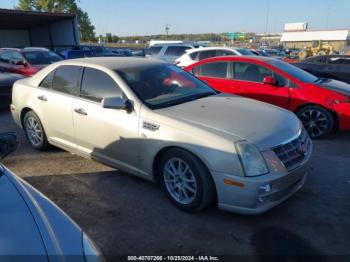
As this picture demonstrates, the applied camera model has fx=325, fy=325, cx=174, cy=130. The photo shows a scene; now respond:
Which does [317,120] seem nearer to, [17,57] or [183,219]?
[183,219]

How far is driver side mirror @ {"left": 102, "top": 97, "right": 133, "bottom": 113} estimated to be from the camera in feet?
12.1

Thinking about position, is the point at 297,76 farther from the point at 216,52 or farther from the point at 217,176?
the point at 216,52

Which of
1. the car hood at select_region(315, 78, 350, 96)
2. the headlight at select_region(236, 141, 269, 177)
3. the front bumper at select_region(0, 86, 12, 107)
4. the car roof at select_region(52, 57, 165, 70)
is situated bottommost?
the front bumper at select_region(0, 86, 12, 107)

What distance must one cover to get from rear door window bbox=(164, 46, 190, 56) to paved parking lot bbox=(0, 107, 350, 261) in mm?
11745

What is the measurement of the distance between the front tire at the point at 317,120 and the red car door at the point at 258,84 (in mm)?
407

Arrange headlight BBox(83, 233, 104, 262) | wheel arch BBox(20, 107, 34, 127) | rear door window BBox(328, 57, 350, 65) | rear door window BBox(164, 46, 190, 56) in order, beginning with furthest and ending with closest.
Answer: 1. rear door window BBox(164, 46, 190, 56)
2. rear door window BBox(328, 57, 350, 65)
3. wheel arch BBox(20, 107, 34, 127)
4. headlight BBox(83, 233, 104, 262)

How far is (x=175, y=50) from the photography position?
15.7 m

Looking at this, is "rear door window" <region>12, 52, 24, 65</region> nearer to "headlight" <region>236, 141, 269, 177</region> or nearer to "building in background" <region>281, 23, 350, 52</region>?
"headlight" <region>236, 141, 269, 177</region>

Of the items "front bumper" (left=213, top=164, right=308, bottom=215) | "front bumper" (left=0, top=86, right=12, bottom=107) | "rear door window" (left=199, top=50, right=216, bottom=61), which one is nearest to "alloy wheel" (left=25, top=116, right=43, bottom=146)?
"front bumper" (left=213, top=164, right=308, bottom=215)

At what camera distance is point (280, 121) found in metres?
3.63

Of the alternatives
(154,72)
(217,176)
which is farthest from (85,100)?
(217,176)

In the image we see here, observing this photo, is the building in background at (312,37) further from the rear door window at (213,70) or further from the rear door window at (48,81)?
the rear door window at (48,81)

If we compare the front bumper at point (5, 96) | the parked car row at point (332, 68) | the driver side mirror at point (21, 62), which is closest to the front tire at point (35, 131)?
the front bumper at point (5, 96)

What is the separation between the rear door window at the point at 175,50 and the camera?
51.1ft
